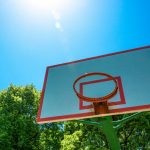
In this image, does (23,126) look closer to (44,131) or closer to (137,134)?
(44,131)

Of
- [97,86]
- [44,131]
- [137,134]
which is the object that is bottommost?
[97,86]

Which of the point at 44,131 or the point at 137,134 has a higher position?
the point at 44,131

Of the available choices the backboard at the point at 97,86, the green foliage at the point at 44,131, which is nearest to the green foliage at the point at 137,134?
the green foliage at the point at 44,131

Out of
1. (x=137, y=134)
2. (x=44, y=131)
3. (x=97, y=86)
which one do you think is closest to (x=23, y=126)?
(x=44, y=131)

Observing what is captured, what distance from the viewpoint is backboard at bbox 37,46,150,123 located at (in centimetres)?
640

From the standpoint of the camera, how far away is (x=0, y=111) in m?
19.6

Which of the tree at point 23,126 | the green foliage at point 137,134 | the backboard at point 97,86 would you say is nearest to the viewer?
the backboard at point 97,86

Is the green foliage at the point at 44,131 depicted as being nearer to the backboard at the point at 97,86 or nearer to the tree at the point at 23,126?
the tree at the point at 23,126

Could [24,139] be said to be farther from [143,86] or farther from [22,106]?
[143,86]

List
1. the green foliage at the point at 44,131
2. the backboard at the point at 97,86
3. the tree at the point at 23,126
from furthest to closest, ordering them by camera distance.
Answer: the tree at the point at 23,126 → the green foliage at the point at 44,131 → the backboard at the point at 97,86

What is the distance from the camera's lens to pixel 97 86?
23.1 ft

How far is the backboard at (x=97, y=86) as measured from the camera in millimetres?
6398

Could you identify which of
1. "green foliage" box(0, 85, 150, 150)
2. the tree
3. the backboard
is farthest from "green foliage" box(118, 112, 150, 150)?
the backboard

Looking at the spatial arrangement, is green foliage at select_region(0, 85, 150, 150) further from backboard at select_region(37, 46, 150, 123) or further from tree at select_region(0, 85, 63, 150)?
backboard at select_region(37, 46, 150, 123)
